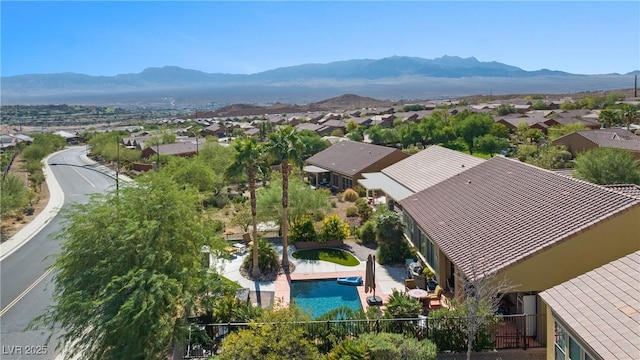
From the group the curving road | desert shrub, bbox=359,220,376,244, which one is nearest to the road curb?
the curving road

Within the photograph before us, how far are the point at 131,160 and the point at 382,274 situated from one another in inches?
2713

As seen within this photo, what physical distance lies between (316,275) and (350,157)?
28965mm

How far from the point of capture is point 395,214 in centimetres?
2831

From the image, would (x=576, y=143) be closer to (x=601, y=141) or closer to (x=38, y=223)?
(x=601, y=141)

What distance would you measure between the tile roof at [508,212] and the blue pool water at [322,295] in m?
4.82

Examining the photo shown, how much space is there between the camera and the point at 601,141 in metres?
54.1

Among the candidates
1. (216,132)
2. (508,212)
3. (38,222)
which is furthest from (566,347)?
(216,132)

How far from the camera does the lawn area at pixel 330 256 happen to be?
28.6 metres

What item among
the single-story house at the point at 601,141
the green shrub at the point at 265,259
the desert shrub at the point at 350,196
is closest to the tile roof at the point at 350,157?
the desert shrub at the point at 350,196

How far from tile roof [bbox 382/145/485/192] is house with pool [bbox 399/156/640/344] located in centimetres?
979

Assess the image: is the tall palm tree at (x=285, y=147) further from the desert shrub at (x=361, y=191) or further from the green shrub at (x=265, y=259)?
the desert shrub at (x=361, y=191)

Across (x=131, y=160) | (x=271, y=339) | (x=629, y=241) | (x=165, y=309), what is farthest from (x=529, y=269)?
(x=131, y=160)

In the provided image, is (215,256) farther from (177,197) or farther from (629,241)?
(629,241)

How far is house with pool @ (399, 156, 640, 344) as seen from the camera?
16594 mm
